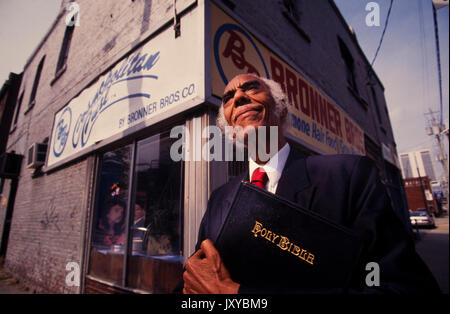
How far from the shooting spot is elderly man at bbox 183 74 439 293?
2.57 ft

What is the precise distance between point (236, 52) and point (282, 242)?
2.72 m

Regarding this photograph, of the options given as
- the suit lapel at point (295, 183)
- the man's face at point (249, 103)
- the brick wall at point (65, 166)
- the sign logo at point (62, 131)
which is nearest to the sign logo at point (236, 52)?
the brick wall at point (65, 166)

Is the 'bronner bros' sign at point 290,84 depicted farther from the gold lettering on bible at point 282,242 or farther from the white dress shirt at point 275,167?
the gold lettering on bible at point 282,242

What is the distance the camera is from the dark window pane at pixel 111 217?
3367mm

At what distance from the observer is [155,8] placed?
3.39 meters

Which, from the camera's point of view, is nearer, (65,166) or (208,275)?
(208,275)

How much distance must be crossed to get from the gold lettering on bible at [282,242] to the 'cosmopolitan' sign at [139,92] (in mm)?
1796

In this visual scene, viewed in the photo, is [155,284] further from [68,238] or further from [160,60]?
[160,60]

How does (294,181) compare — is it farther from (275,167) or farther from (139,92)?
(139,92)

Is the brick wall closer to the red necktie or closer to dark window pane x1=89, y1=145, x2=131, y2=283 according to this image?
dark window pane x1=89, y1=145, x2=131, y2=283

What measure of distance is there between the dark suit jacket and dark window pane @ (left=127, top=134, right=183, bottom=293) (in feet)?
4.60

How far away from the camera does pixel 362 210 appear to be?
0.94 metres

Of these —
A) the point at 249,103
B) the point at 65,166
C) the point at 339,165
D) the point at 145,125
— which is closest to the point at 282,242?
the point at 339,165

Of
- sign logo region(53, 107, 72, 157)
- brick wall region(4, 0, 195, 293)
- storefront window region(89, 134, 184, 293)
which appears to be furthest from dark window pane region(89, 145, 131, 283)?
sign logo region(53, 107, 72, 157)
